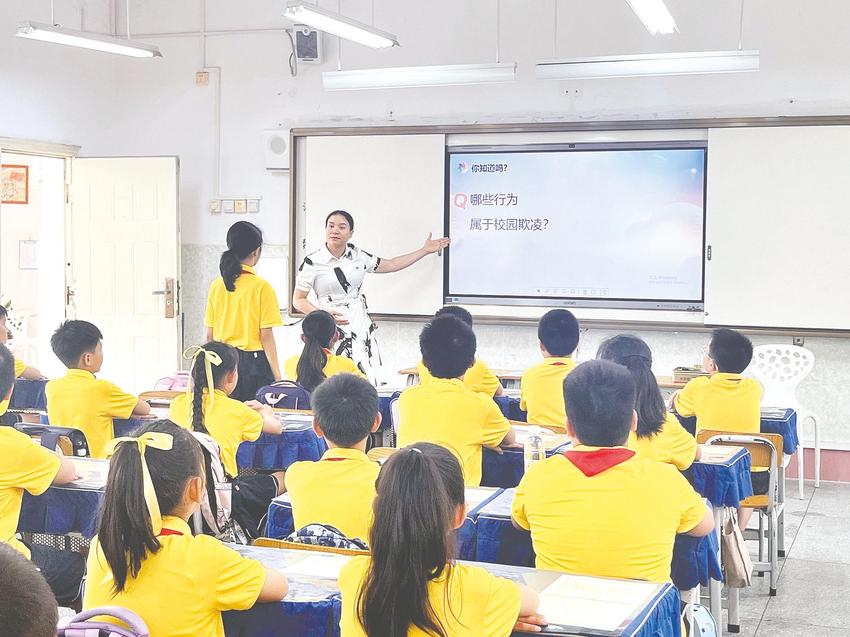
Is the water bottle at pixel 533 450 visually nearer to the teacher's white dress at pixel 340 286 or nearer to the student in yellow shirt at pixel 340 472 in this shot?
the student in yellow shirt at pixel 340 472

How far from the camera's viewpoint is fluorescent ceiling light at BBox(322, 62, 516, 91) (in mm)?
6438

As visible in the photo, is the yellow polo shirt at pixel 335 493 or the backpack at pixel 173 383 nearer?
the yellow polo shirt at pixel 335 493

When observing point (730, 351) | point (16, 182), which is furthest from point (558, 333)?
point (16, 182)

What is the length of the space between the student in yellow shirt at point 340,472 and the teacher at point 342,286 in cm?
339

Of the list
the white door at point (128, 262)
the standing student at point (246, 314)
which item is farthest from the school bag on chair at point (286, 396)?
the white door at point (128, 262)

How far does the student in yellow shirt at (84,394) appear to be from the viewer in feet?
14.3

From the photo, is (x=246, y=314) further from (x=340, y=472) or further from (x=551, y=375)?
(x=340, y=472)

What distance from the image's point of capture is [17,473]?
9.86ft

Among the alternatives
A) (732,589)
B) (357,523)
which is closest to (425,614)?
(357,523)

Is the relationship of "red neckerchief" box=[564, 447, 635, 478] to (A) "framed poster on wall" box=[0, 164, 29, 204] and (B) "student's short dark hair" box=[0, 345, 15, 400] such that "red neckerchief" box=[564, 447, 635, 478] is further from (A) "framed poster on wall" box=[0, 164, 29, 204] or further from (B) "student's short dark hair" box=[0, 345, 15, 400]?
(A) "framed poster on wall" box=[0, 164, 29, 204]

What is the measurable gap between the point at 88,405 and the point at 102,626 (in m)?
2.76

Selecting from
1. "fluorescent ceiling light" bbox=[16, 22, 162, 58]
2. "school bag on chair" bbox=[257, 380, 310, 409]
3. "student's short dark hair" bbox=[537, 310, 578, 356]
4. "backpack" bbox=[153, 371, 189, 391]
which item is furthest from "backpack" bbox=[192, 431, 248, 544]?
"fluorescent ceiling light" bbox=[16, 22, 162, 58]

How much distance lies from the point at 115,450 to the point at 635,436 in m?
1.87

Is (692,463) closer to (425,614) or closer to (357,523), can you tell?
(357,523)
